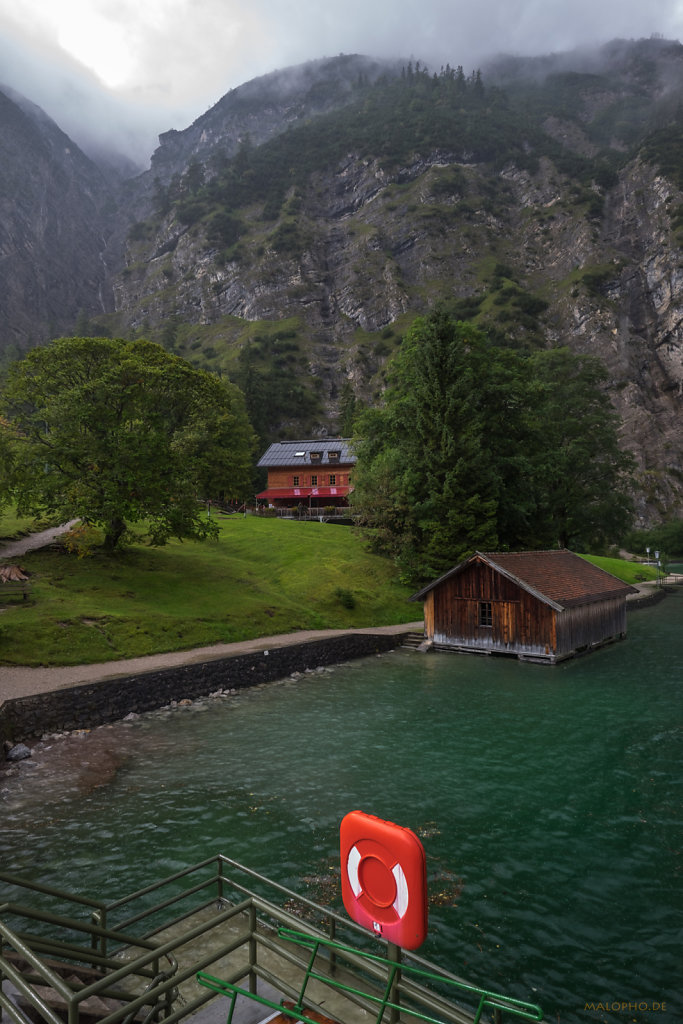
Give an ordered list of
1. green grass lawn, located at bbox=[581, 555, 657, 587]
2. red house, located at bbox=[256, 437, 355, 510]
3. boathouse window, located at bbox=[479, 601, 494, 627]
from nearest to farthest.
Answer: boathouse window, located at bbox=[479, 601, 494, 627]
green grass lawn, located at bbox=[581, 555, 657, 587]
red house, located at bbox=[256, 437, 355, 510]

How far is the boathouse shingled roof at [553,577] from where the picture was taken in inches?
1314

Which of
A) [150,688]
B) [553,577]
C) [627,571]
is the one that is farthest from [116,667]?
[627,571]

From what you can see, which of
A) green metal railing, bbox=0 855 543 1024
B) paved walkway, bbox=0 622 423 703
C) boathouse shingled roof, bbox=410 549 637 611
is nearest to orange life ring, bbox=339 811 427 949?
green metal railing, bbox=0 855 543 1024

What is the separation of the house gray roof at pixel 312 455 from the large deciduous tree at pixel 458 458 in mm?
20609

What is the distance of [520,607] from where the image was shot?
33875mm

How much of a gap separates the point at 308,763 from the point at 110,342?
99.8 ft

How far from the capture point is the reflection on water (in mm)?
9945

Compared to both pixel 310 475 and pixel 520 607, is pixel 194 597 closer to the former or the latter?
pixel 520 607

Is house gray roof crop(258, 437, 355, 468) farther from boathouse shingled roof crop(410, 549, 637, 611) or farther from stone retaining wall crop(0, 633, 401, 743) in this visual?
stone retaining wall crop(0, 633, 401, 743)

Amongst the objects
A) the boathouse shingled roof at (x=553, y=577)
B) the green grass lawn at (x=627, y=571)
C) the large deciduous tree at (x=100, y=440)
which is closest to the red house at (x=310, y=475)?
the green grass lawn at (x=627, y=571)

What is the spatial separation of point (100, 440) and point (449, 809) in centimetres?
2828

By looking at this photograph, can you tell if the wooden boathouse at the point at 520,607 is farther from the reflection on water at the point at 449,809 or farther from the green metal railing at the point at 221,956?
the green metal railing at the point at 221,956

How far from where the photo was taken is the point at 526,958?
31.2 feet

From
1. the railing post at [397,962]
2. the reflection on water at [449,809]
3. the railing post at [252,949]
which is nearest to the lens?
the railing post at [397,962]
